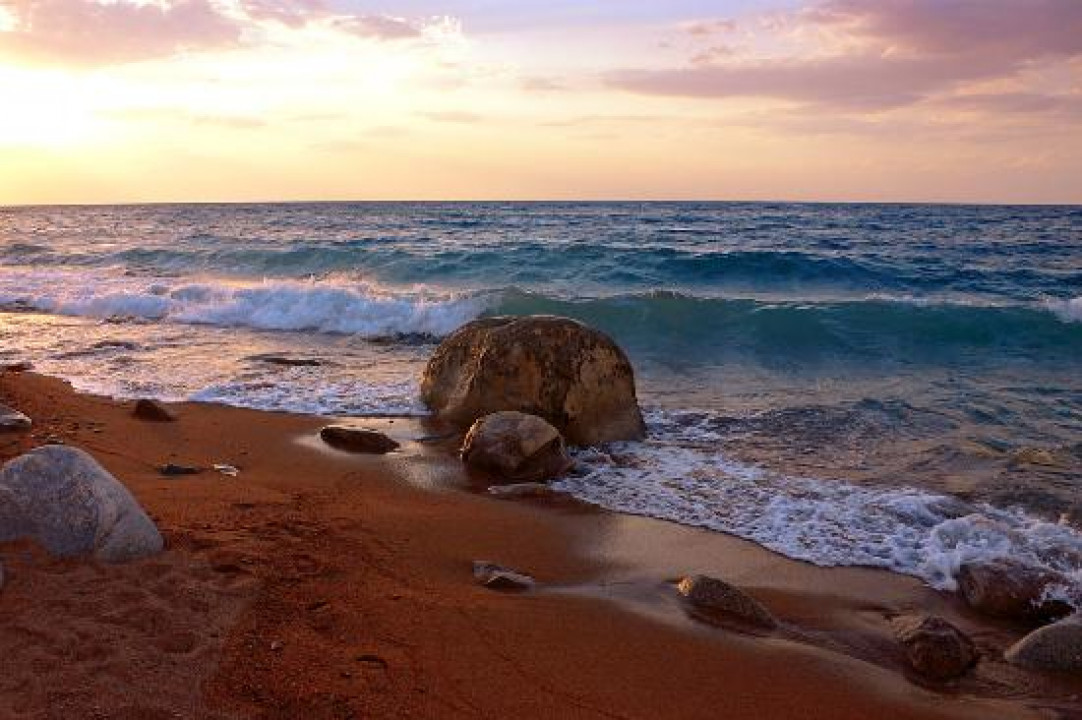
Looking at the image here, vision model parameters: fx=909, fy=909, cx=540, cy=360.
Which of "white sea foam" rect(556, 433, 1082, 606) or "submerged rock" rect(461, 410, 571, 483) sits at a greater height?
"submerged rock" rect(461, 410, 571, 483)

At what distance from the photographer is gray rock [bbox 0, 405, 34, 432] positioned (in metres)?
7.84

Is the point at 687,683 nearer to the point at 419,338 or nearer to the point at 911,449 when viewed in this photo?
the point at 911,449

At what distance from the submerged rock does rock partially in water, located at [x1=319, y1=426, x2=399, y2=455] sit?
0.82m

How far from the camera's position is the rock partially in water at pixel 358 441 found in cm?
818

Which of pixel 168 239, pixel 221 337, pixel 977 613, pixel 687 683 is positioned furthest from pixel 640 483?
pixel 168 239

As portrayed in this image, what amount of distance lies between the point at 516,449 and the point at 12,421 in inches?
175

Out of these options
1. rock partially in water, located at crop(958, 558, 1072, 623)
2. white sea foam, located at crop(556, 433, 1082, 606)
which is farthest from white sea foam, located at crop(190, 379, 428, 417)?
rock partially in water, located at crop(958, 558, 1072, 623)

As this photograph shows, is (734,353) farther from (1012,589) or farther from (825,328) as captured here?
(1012,589)

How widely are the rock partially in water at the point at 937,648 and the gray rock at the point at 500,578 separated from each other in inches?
80.1

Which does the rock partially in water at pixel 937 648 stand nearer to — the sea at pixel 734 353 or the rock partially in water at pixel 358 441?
→ the sea at pixel 734 353

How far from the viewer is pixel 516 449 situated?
7590 millimetres

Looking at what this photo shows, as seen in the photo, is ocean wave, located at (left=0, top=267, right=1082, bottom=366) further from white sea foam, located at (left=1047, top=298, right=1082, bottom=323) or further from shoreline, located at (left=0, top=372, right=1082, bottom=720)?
Result: shoreline, located at (left=0, top=372, right=1082, bottom=720)

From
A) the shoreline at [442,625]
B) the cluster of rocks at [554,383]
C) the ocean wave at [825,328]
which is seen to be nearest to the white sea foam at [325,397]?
the cluster of rocks at [554,383]

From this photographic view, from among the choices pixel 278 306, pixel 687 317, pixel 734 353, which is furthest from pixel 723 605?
pixel 278 306
